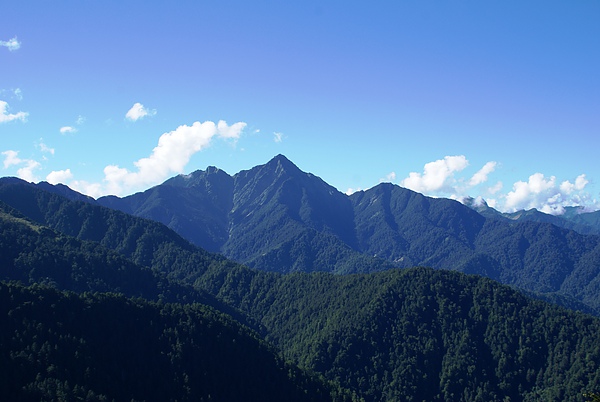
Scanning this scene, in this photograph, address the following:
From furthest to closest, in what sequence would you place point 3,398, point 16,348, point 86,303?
point 86,303 → point 16,348 → point 3,398

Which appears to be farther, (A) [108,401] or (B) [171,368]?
(B) [171,368]

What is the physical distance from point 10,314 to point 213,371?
223 feet

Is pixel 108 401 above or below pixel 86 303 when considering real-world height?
below

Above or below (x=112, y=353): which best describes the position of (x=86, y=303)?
above

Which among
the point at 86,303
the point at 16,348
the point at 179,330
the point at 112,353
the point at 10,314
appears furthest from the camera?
the point at 179,330

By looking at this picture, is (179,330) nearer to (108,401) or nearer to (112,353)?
(112,353)

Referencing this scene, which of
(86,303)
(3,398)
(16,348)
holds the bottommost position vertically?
(3,398)

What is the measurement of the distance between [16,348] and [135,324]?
146 ft

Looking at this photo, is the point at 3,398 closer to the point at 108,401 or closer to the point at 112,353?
the point at 108,401

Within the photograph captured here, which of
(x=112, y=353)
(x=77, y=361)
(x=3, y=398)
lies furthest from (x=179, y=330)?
(x=3, y=398)

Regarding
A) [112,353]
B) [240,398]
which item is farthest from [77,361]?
[240,398]

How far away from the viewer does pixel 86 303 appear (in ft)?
608

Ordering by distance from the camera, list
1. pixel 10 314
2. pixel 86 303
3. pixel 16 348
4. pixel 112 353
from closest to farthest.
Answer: pixel 16 348, pixel 10 314, pixel 112 353, pixel 86 303

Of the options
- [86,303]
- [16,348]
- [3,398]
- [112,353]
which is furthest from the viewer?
[86,303]
